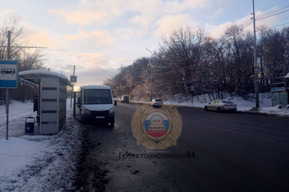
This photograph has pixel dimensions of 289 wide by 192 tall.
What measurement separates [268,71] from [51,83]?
4517 centimetres

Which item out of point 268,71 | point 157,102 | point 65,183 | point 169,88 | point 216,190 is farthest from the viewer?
point 169,88

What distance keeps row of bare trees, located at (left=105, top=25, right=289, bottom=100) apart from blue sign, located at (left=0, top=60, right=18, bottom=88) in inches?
1361

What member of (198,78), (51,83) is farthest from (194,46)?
(51,83)

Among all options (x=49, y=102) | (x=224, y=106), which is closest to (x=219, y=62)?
(x=224, y=106)

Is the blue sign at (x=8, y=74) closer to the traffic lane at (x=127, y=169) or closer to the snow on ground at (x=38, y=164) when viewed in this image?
the snow on ground at (x=38, y=164)

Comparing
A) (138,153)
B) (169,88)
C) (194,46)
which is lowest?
(138,153)

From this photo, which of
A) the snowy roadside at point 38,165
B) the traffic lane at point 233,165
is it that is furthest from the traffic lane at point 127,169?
the snowy roadside at point 38,165

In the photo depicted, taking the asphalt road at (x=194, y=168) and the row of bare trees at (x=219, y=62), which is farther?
the row of bare trees at (x=219, y=62)

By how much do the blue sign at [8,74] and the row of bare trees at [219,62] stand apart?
1361 inches

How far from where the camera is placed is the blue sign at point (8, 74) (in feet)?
24.4

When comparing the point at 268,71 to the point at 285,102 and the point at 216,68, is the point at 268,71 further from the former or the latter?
the point at 285,102

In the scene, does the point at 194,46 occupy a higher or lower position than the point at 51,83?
higher

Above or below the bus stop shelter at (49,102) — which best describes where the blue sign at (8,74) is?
above

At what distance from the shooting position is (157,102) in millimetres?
35125
